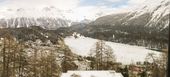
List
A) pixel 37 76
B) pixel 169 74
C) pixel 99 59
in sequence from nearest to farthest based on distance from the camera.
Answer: pixel 169 74
pixel 37 76
pixel 99 59

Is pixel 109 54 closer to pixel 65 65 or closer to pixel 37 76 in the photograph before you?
pixel 65 65

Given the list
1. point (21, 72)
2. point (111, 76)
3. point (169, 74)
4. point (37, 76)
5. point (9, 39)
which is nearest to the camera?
point (169, 74)

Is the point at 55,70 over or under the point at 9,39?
under

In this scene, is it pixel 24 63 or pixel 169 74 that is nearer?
pixel 169 74

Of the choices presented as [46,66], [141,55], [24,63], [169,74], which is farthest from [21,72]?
[141,55]

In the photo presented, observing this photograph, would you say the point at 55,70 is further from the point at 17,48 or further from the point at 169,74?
the point at 169,74

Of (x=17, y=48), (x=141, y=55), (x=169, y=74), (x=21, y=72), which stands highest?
(x=169, y=74)

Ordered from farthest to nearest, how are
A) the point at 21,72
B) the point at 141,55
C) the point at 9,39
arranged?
1. the point at 141,55
2. the point at 21,72
3. the point at 9,39

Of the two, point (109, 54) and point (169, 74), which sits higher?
point (169, 74)

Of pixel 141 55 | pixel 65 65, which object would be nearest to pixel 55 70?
pixel 65 65
